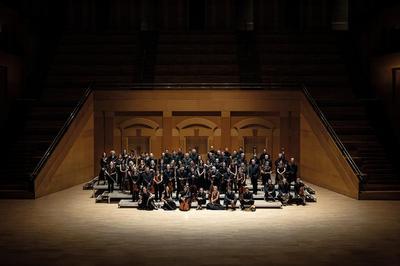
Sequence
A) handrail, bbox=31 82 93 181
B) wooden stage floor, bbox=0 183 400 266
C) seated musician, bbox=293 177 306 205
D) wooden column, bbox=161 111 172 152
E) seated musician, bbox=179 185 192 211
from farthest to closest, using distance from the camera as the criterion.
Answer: wooden column, bbox=161 111 172 152 < handrail, bbox=31 82 93 181 < seated musician, bbox=293 177 306 205 < seated musician, bbox=179 185 192 211 < wooden stage floor, bbox=0 183 400 266

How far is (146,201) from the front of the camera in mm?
19781

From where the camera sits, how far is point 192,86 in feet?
90.4

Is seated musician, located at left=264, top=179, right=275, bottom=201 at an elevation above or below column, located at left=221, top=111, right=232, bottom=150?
below

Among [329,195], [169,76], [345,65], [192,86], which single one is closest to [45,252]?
[329,195]

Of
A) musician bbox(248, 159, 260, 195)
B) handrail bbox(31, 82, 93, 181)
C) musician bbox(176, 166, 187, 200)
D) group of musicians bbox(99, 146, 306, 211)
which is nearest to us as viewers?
group of musicians bbox(99, 146, 306, 211)

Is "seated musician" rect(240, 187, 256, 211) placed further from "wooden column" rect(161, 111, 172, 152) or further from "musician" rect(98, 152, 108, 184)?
"wooden column" rect(161, 111, 172, 152)

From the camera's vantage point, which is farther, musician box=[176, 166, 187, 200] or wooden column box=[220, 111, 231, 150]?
wooden column box=[220, 111, 231, 150]

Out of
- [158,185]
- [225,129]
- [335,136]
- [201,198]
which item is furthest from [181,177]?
[225,129]

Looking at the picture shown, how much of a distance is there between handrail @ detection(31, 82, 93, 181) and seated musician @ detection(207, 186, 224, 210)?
7.14m

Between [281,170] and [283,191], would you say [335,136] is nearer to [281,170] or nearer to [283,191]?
[281,170]

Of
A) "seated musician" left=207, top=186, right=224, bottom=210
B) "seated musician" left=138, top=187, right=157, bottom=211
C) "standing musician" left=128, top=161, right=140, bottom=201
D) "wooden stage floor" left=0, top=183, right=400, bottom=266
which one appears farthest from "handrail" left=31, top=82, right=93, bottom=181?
"seated musician" left=207, top=186, right=224, bottom=210

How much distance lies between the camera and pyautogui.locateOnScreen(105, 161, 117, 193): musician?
21625 mm

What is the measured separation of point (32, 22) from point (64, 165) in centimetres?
888

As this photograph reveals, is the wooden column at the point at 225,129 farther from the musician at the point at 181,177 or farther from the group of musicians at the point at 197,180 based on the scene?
the musician at the point at 181,177
